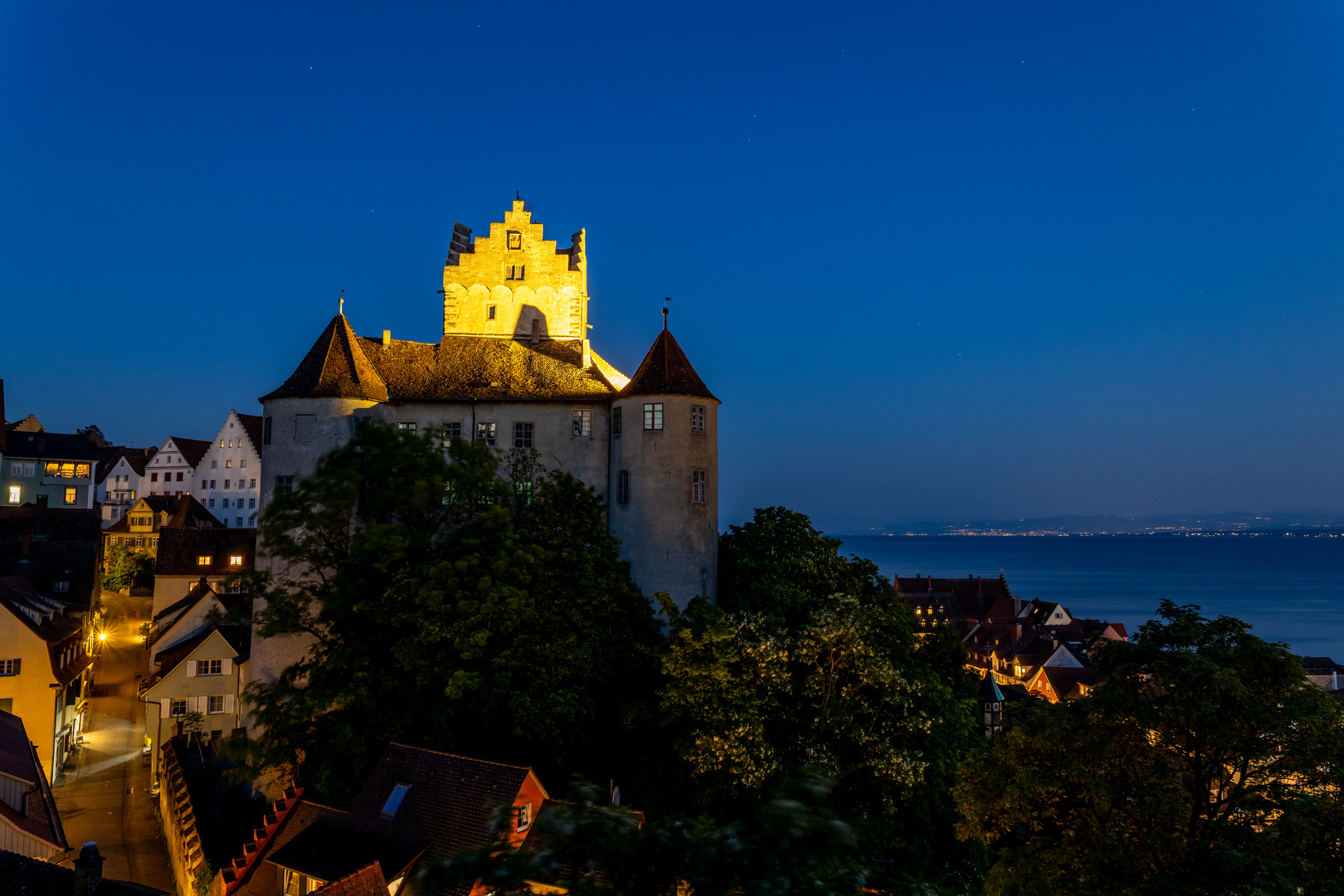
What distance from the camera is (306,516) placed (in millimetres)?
31844

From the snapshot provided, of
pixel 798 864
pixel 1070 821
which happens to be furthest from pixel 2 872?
pixel 1070 821

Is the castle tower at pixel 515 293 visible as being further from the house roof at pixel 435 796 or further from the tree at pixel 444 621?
the house roof at pixel 435 796

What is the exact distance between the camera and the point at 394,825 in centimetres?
2234

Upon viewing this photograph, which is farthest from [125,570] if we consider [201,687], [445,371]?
[445,371]

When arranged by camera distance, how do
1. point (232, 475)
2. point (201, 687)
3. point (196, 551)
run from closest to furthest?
point (201, 687) < point (196, 551) < point (232, 475)

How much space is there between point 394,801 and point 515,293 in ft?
92.1

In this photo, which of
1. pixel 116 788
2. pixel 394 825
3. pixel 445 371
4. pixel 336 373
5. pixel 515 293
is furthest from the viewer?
pixel 515 293

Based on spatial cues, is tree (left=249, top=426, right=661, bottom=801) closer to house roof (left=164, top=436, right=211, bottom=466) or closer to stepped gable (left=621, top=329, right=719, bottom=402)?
stepped gable (left=621, top=329, right=719, bottom=402)

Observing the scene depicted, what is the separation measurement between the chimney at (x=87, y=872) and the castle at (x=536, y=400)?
60.2ft

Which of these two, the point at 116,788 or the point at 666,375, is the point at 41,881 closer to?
the point at 116,788

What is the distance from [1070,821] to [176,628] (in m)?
44.4

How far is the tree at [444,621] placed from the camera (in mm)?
27406

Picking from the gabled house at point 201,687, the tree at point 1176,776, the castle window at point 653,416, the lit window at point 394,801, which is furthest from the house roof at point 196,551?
the tree at point 1176,776

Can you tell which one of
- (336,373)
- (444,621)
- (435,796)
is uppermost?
(336,373)
